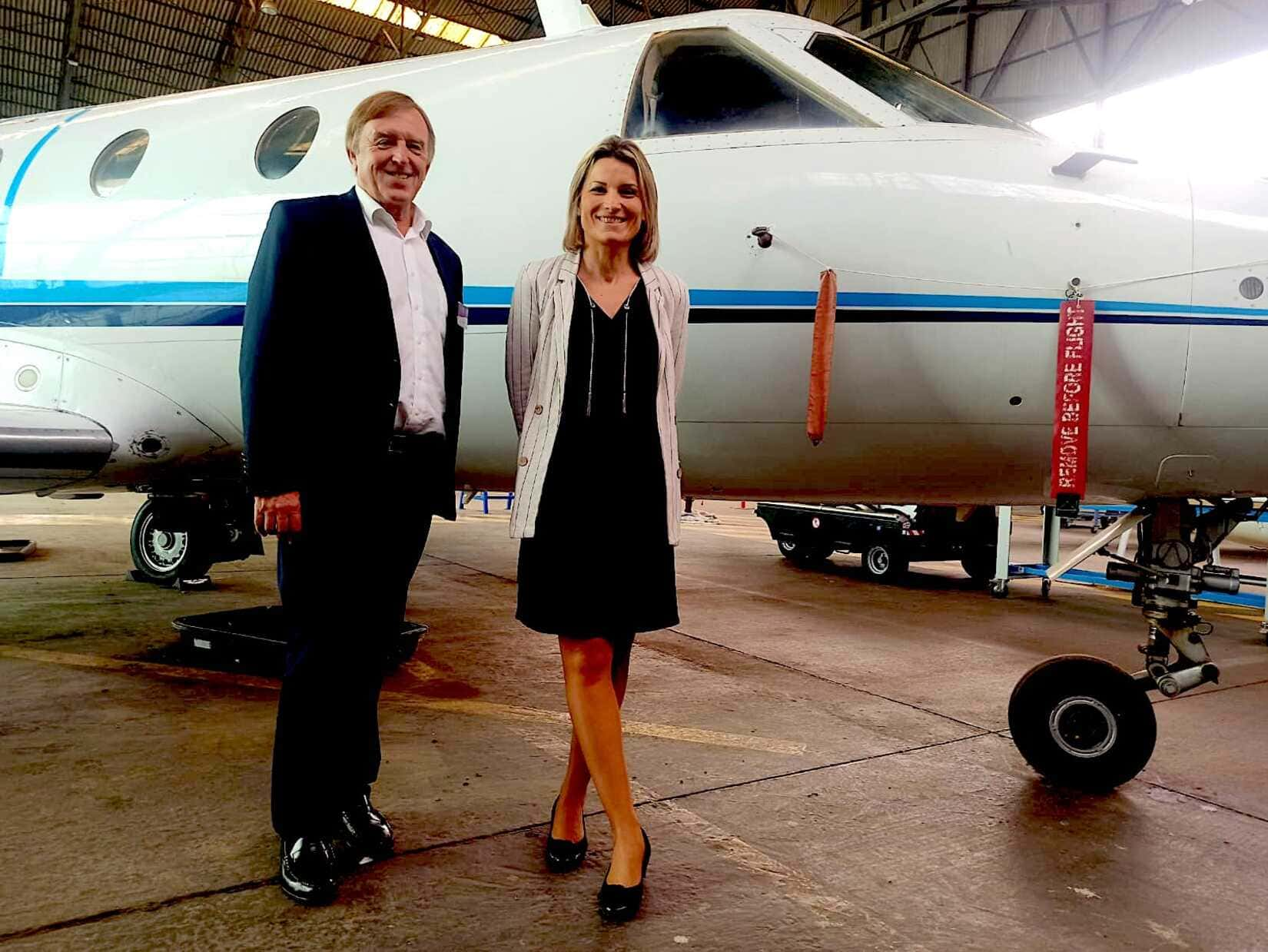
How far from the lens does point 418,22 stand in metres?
18.6

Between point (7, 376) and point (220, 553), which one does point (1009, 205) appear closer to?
point (7, 376)

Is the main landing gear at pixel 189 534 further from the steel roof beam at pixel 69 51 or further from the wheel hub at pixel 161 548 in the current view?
the steel roof beam at pixel 69 51

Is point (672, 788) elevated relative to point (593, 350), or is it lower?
lower

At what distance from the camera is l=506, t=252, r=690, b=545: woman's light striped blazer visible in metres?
2.15

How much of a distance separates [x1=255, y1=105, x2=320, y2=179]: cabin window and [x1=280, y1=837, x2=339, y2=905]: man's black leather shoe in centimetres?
276

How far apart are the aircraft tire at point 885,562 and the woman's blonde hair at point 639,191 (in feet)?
25.7

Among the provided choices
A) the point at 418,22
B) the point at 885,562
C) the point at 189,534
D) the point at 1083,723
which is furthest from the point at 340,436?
the point at 418,22

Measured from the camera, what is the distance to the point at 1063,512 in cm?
303

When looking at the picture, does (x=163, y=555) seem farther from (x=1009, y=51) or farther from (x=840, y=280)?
(x=1009, y=51)

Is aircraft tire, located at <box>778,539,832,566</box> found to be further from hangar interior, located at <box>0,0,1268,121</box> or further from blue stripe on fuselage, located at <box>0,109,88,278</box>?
hangar interior, located at <box>0,0,1268,121</box>

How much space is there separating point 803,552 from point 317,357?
9109mm

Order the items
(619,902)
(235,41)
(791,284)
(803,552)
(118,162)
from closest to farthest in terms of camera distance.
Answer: (619,902) → (791,284) → (118,162) → (803,552) → (235,41)

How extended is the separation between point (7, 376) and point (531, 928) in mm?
3666

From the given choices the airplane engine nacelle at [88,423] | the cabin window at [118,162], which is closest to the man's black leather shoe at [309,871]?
the airplane engine nacelle at [88,423]
